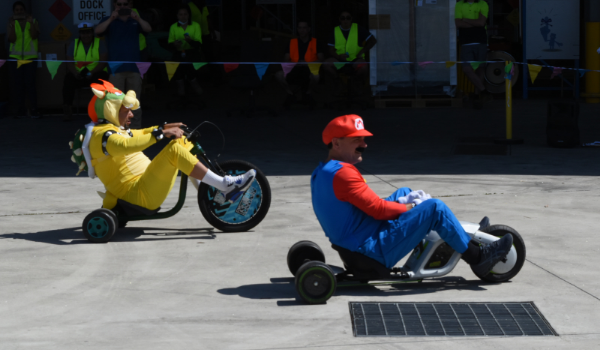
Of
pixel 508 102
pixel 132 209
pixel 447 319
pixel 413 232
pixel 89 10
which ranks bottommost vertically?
pixel 447 319

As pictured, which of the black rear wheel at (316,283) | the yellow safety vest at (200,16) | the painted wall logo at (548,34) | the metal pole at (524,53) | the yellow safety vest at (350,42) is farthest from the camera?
the yellow safety vest at (200,16)

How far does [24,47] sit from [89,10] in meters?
1.45

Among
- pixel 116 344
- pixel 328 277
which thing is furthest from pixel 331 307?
pixel 116 344

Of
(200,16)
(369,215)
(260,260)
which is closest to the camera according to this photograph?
(369,215)

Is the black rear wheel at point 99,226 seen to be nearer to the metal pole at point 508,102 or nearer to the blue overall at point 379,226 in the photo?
the blue overall at point 379,226

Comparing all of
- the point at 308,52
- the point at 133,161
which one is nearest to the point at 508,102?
the point at 308,52

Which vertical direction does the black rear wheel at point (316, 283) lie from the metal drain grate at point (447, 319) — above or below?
above

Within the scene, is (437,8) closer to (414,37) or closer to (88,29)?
(414,37)

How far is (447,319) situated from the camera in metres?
5.12

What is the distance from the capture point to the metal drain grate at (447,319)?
4895 mm

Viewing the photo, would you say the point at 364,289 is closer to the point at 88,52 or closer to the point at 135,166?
the point at 135,166

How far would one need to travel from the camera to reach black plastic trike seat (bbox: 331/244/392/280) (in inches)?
221

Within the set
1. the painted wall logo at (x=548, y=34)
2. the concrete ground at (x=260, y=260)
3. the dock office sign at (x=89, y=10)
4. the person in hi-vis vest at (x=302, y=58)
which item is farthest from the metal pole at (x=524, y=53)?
the dock office sign at (x=89, y=10)

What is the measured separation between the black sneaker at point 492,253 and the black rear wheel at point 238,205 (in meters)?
2.48
